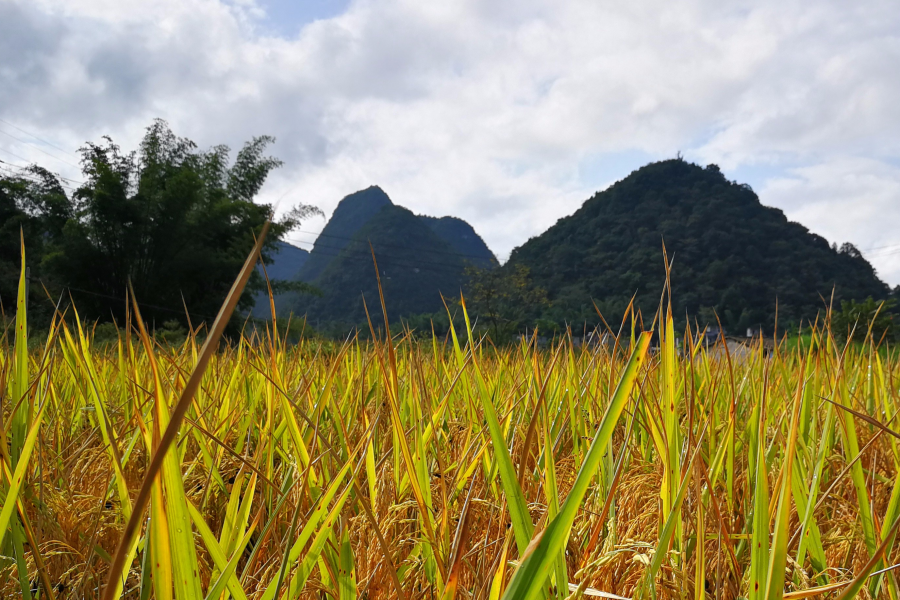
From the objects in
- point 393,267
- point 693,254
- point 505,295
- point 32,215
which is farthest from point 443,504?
point 393,267

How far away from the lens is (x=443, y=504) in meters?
0.67

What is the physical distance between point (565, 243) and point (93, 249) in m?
34.0

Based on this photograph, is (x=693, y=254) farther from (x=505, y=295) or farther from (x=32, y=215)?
(x=32, y=215)

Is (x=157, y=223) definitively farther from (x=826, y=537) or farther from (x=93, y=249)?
(x=826, y=537)

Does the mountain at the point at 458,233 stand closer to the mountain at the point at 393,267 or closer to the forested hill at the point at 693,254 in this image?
the mountain at the point at 393,267

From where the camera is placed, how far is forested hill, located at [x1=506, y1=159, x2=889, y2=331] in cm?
3269

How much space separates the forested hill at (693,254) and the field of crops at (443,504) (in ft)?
78.4

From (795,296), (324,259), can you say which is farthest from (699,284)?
(324,259)

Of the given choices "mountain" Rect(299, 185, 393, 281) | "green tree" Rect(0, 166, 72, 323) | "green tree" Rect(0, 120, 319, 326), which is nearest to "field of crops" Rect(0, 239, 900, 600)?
"green tree" Rect(0, 120, 319, 326)

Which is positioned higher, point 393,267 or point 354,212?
point 354,212

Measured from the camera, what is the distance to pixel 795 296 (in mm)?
35625

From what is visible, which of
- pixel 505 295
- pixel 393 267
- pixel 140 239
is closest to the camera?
pixel 140 239

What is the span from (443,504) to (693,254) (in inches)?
1757

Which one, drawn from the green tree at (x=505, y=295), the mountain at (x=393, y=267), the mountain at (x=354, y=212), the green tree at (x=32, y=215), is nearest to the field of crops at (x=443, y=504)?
the green tree at (x=32, y=215)
